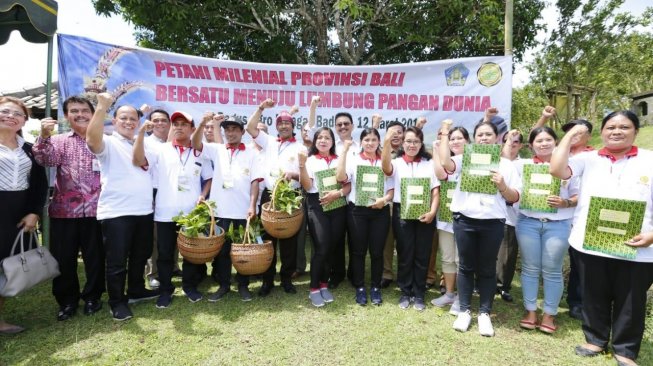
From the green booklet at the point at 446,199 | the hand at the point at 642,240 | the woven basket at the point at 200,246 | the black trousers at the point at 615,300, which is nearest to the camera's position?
the hand at the point at 642,240

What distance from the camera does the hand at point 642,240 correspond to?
2.68 metres

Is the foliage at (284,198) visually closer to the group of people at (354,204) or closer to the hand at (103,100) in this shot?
the group of people at (354,204)

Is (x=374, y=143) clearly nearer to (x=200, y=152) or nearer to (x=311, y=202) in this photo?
(x=311, y=202)

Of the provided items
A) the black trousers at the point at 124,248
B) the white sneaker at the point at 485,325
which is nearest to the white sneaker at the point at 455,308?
the white sneaker at the point at 485,325

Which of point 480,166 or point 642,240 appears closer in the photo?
point 642,240

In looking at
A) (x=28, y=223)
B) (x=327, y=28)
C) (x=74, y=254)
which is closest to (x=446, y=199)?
(x=74, y=254)

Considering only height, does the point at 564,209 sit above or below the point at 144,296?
above

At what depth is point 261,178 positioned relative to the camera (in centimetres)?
406

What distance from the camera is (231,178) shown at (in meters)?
3.94

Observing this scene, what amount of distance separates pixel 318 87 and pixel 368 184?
2.57 metres

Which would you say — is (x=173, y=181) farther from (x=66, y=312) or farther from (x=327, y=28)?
(x=327, y=28)

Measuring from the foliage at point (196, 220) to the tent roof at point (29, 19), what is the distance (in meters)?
2.67

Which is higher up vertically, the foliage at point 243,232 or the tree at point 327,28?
the tree at point 327,28

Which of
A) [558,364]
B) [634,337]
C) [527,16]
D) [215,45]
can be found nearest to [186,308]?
[558,364]
